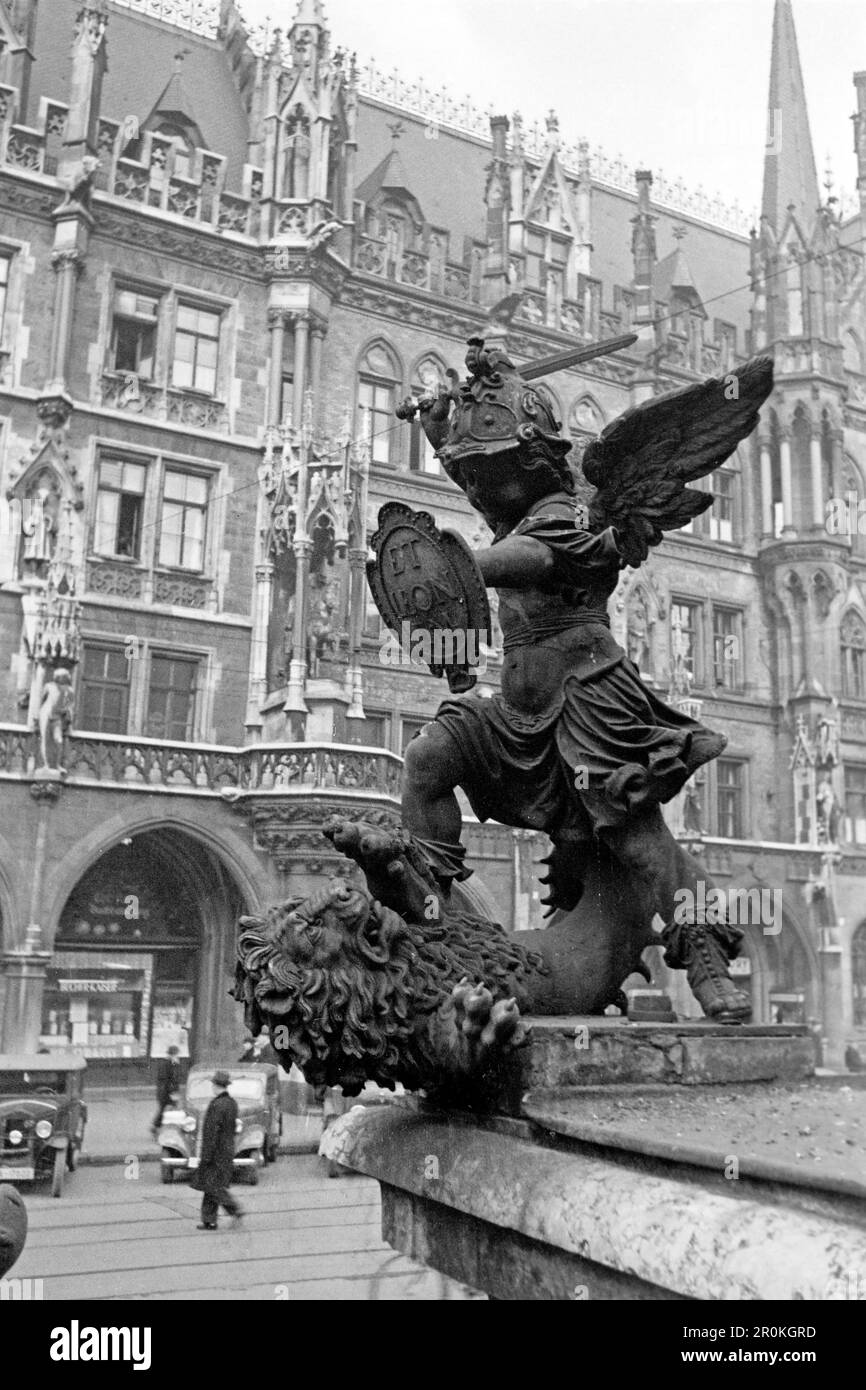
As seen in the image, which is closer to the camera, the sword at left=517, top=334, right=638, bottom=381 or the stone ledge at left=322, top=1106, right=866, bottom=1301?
the stone ledge at left=322, top=1106, right=866, bottom=1301

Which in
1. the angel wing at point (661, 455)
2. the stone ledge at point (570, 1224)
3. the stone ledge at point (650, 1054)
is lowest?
the stone ledge at point (570, 1224)

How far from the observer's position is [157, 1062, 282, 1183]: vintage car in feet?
46.4

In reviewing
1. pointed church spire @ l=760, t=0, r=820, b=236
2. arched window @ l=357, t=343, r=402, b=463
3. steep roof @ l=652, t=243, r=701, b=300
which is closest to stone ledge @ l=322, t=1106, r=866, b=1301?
arched window @ l=357, t=343, r=402, b=463

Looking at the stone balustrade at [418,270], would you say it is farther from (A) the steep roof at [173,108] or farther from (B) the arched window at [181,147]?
(A) the steep roof at [173,108]

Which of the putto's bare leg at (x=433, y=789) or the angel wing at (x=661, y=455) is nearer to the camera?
the putto's bare leg at (x=433, y=789)

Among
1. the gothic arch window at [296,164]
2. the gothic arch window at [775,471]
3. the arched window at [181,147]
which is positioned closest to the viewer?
the arched window at [181,147]

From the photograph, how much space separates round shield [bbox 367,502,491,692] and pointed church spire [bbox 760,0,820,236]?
30.8 m

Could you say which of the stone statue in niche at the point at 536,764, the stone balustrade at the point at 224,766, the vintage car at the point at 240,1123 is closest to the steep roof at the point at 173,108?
the stone balustrade at the point at 224,766

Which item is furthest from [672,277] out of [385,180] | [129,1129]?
[129,1129]

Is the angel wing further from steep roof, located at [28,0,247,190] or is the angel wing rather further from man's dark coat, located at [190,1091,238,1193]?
steep roof, located at [28,0,247,190]

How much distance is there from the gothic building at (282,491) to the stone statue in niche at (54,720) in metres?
0.07

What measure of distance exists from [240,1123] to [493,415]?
1227 centimetres

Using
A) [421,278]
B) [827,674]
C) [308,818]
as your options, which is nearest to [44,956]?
[308,818]

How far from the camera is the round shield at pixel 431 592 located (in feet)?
11.2
